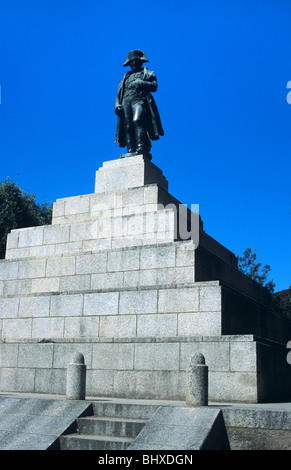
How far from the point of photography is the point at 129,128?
1778 cm

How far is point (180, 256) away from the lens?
44.8 ft

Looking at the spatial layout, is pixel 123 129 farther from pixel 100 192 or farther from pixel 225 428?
pixel 225 428

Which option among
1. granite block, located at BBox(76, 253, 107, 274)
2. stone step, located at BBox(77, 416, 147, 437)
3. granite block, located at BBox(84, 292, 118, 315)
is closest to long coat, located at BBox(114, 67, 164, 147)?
granite block, located at BBox(76, 253, 107, 274)

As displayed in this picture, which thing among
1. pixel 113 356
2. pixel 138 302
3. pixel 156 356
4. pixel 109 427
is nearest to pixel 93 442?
pixel 109 427

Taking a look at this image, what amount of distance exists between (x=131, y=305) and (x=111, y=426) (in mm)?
4563

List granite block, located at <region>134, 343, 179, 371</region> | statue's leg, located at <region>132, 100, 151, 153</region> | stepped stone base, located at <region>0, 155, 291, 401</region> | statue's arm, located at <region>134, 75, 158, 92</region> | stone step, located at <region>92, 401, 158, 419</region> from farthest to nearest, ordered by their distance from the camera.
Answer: statue's arm, located at <region>134, 75, 158, 92</region> → statue's leg, located at <region>132, 100, 151, 153</region> → granite block, located at <region>134, 343, 179, 371</region> → stepped stone base, located at <region>0, 155, 291, 401</region> → stone step, located at <region>92, 401, 158, 419</region>

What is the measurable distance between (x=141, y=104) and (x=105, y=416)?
443 inches

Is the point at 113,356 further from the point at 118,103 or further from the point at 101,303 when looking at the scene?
the point at 118,103

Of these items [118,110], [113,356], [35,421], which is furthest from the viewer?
[118,110]

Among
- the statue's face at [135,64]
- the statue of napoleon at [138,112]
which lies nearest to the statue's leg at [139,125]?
the statue of napoleon at [138,112]

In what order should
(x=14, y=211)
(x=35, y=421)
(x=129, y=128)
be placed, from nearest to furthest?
(x=35, y=421) → (x=129, y=128) → (x=14, y=211)

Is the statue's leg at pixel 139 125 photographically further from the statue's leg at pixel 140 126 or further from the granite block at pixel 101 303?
the granite block at pixel 101 303

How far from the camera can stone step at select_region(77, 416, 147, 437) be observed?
901 centimetres

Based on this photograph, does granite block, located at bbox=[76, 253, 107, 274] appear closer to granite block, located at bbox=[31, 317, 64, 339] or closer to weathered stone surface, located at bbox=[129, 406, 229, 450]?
granite block, located at bbox=[31, 317, 64, 339]
